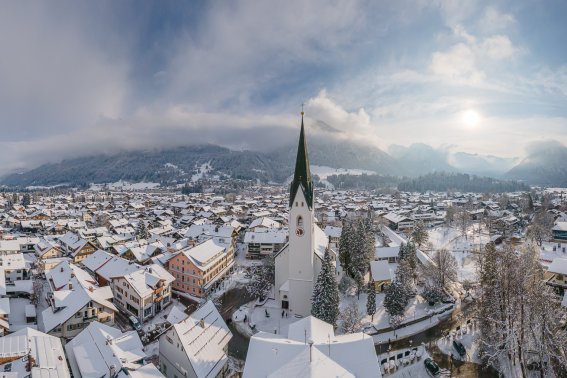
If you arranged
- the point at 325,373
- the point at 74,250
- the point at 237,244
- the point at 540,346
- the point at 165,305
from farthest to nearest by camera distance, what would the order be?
the point at 237,244 → the point at 74,250 → the point at 165,305 → the point at 540,346 → the point at 325,373

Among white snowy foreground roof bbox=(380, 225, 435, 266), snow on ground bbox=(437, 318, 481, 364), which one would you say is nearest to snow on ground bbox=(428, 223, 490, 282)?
white snowy foreground roof bbox=(380, 225, 435, 266)

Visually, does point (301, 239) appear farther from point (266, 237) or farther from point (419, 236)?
point (419, 236)

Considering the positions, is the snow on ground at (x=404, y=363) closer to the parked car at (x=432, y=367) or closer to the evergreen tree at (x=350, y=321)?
the parked car at (x=432, y=367)

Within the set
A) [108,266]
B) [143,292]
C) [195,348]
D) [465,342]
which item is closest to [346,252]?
[465,342]

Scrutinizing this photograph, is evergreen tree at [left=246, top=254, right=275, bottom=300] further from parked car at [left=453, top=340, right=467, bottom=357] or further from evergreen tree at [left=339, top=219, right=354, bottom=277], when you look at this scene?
parked car at [left=453, top=340, right=467, bottom=357]

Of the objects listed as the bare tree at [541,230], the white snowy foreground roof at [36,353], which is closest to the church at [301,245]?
the white snowy foreground roof at [36,353]

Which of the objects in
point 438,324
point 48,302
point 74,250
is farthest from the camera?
point 74,250

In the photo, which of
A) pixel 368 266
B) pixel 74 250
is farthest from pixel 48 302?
pixel 368 266

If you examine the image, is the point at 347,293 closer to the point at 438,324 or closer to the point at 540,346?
the point at 438,324
